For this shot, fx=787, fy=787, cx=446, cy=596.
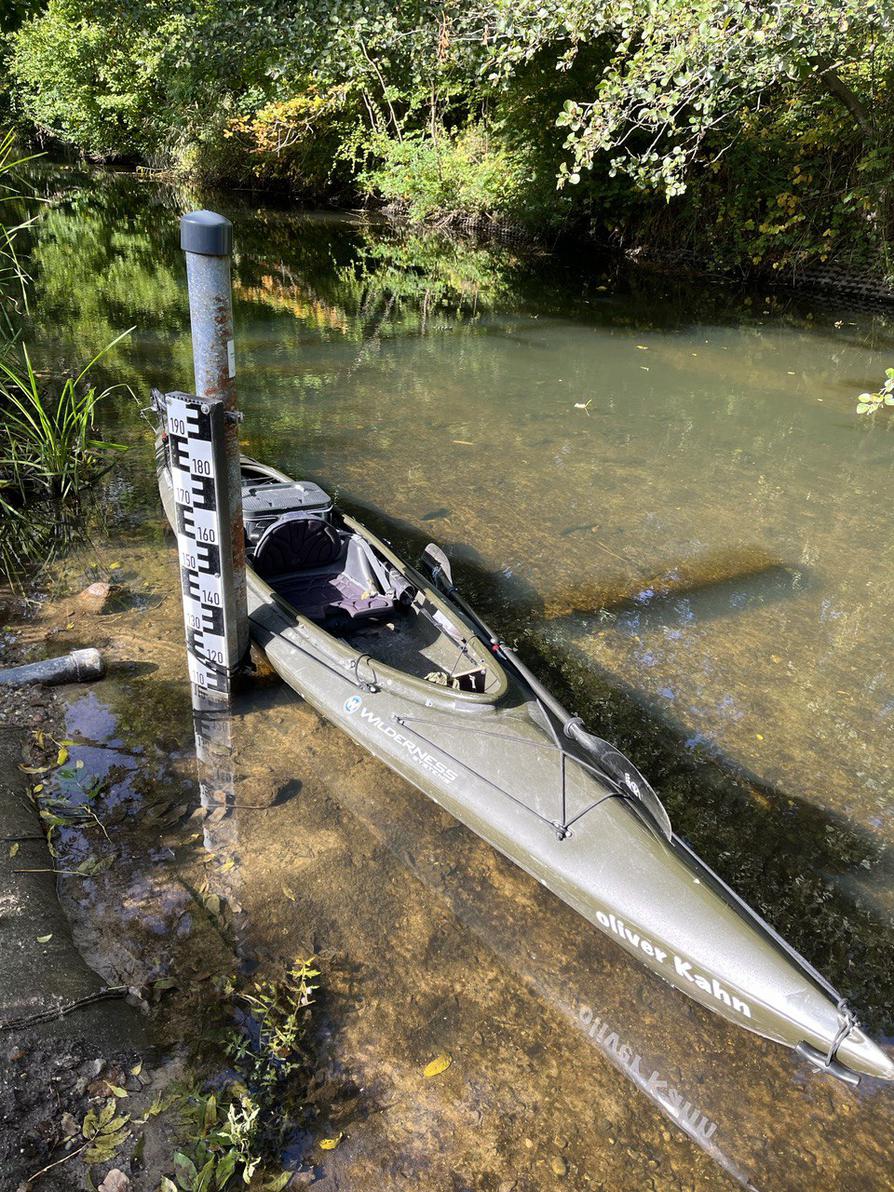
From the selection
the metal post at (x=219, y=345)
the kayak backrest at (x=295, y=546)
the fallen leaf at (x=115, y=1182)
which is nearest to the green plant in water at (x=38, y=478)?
the kayak backrest at (x=295, y=546)

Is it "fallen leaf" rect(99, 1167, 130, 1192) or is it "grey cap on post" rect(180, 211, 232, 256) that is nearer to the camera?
"fallen leaf" rect(99, 1167, 130, 1192)

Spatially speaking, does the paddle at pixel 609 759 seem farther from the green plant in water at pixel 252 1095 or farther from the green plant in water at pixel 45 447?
the green plant in water at pixel 45 447

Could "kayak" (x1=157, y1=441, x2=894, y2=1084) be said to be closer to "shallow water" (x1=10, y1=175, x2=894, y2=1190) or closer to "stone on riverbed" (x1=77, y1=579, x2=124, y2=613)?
"shallow water" (x1=10, y1=175, x2=894, y2=1190)

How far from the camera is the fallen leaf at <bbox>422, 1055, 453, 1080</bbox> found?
2889mm

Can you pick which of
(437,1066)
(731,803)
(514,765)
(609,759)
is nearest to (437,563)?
A: (514,765)

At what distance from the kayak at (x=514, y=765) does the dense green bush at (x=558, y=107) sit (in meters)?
6.71

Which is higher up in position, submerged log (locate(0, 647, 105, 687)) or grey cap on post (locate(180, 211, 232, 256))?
grey cap on post (locate(180, 211, 232, 256))

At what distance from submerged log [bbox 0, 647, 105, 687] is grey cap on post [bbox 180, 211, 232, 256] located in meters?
2.40

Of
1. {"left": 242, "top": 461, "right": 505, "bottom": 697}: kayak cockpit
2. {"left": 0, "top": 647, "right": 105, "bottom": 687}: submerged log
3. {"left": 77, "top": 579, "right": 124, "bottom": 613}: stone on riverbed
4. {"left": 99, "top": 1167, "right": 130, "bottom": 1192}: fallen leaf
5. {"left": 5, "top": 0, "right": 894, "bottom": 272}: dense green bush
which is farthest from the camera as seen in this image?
{"left": 5, "top": 0, "right": 894, "bottom": 272}: dense green bush

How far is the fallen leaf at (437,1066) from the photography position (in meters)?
2.89

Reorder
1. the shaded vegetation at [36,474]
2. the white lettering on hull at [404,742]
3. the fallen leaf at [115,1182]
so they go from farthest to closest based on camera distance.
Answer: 1. the shaded vegetation at [36,474]
2. the white lettering on hull at [404,742]
3. the fallen leaf at [115,1182]

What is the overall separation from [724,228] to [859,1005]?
17739mm

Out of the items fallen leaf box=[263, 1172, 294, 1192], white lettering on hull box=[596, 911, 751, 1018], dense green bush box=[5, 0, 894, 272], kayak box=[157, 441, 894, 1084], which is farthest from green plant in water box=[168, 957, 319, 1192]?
Answer: dense green bush box=[5, 0, 894, 272]

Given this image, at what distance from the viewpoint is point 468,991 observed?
320 centimetres
